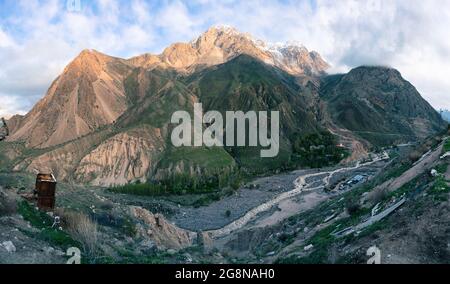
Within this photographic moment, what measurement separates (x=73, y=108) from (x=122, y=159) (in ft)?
184

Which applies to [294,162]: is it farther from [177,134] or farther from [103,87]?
[103,87]

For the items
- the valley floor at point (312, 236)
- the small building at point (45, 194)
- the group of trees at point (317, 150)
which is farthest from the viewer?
the group of trees at point (317, 150)

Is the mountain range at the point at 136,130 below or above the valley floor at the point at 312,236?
above

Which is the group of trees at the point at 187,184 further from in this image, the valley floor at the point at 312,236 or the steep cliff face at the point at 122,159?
the valley floor at the point at 312,236

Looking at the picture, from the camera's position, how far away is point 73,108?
17362 centimetres

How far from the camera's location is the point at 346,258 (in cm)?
1633

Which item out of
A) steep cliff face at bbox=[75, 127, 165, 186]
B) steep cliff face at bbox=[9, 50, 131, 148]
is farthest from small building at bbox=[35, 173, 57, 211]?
steep cliff face at bbox=[9, 50, 131, 148]

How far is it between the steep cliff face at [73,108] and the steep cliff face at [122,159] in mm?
30562

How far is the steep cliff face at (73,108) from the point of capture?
162 m

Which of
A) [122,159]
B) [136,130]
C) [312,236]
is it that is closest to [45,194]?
[312,236]

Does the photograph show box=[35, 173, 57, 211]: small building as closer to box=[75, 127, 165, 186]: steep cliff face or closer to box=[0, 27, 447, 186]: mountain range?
box=[0, 27, 447, 186]: mountain range

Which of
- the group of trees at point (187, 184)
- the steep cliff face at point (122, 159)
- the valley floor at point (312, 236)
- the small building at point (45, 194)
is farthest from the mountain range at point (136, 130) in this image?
the small building at point (45, 194)

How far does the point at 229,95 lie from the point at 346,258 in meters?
162

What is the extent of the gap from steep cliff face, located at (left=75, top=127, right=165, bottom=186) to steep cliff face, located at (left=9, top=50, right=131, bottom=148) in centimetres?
3056
